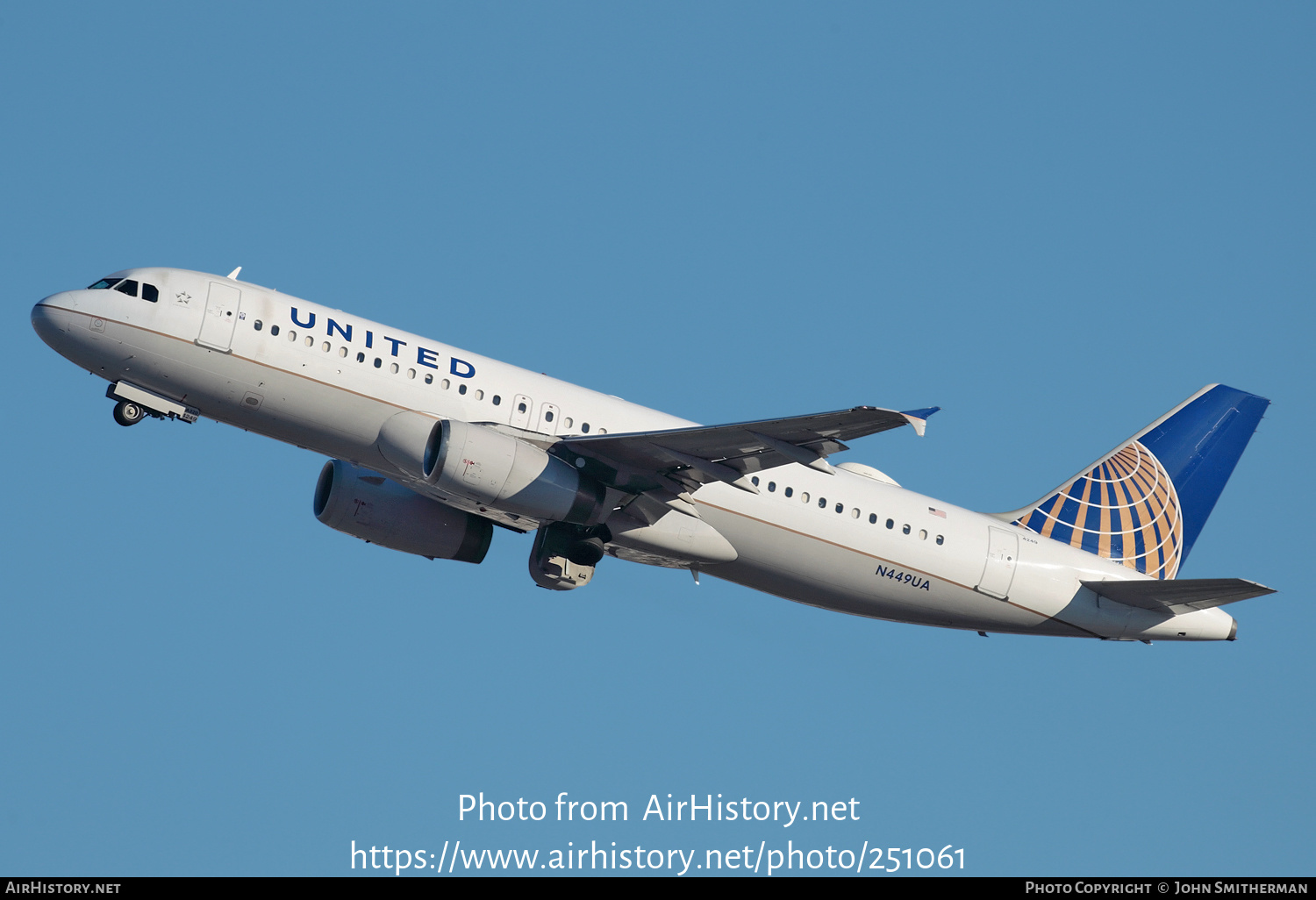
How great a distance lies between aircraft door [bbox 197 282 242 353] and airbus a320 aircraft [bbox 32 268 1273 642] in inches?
1.5

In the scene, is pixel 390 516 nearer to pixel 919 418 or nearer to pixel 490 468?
pixel 490 468

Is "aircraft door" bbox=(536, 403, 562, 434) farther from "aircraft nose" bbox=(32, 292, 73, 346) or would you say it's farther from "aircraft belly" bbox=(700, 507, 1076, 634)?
"aircraft nose" bbox=(32, 292, 73, 346)

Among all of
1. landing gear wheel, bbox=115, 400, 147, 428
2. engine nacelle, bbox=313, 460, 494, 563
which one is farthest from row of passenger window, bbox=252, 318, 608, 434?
engine nacelle, bbox=313, 460, 494, 563

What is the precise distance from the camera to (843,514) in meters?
33.5

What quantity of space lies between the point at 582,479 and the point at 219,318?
8509mm

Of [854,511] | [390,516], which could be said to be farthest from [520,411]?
[854,511]

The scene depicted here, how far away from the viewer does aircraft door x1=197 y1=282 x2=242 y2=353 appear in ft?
100

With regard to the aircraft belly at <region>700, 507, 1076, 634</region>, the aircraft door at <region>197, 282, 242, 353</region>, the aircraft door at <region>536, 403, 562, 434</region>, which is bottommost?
the aircraft belly at <region>700, 507, 1076, 634</region>

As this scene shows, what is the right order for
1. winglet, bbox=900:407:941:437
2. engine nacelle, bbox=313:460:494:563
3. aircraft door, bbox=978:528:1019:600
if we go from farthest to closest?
engine nacelle, bbox=313:460:494:563, aircraft door, bbox=978:528:1019:600, winglet, bbox=900:407:941:437

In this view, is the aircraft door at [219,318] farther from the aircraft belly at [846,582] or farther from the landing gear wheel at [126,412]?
the aircraft belly at [846,582]

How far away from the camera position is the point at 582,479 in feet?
102

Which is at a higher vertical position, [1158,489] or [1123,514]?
[1158,489]

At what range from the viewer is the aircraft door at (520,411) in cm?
3206

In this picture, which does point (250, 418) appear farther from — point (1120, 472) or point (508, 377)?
point (1120, 472)
